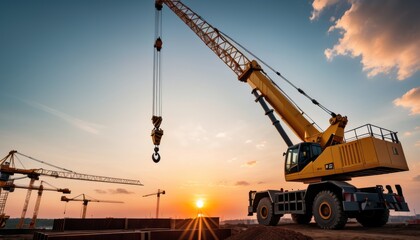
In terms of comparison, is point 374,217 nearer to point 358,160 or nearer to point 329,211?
point 329,211

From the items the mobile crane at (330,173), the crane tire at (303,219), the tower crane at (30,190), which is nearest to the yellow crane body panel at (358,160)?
the mobile crane at (330,173)

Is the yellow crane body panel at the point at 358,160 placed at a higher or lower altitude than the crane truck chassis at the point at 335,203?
higher

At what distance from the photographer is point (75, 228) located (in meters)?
12.1

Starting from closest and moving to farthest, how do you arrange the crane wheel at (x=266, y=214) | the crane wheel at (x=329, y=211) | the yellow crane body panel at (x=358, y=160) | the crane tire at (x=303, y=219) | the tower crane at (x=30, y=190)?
the crane wheel at (x=329, y=211)
the yellow crane body panel at (x=358, y=160)
the crane wheel at (x=266, y=214)
the crane tire at (x=303, y=219)
the tower crane at (x=30, y=190)

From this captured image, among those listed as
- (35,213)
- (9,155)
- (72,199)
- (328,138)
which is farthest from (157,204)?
(328,138)

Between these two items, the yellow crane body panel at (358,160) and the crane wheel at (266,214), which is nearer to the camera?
the yellow crane body panel at (358,160)

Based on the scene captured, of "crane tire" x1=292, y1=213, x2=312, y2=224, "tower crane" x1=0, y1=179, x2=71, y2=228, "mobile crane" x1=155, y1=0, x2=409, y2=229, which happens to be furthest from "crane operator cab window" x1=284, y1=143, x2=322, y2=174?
"tower crane" x1=0, y1=179, x2=71, y2=228

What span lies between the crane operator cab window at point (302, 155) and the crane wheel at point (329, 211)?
204cm

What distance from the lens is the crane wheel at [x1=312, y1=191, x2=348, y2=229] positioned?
10335 millimetres

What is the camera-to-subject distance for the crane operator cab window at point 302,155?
13.2 m

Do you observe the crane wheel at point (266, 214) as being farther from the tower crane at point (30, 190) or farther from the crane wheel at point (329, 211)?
the tower crane at point (30, 190)

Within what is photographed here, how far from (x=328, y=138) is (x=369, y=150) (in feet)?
9.07

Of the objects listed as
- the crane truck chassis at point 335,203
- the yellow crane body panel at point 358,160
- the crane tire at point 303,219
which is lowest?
the crane tire at point 303,219

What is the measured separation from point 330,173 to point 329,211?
5.93ft
